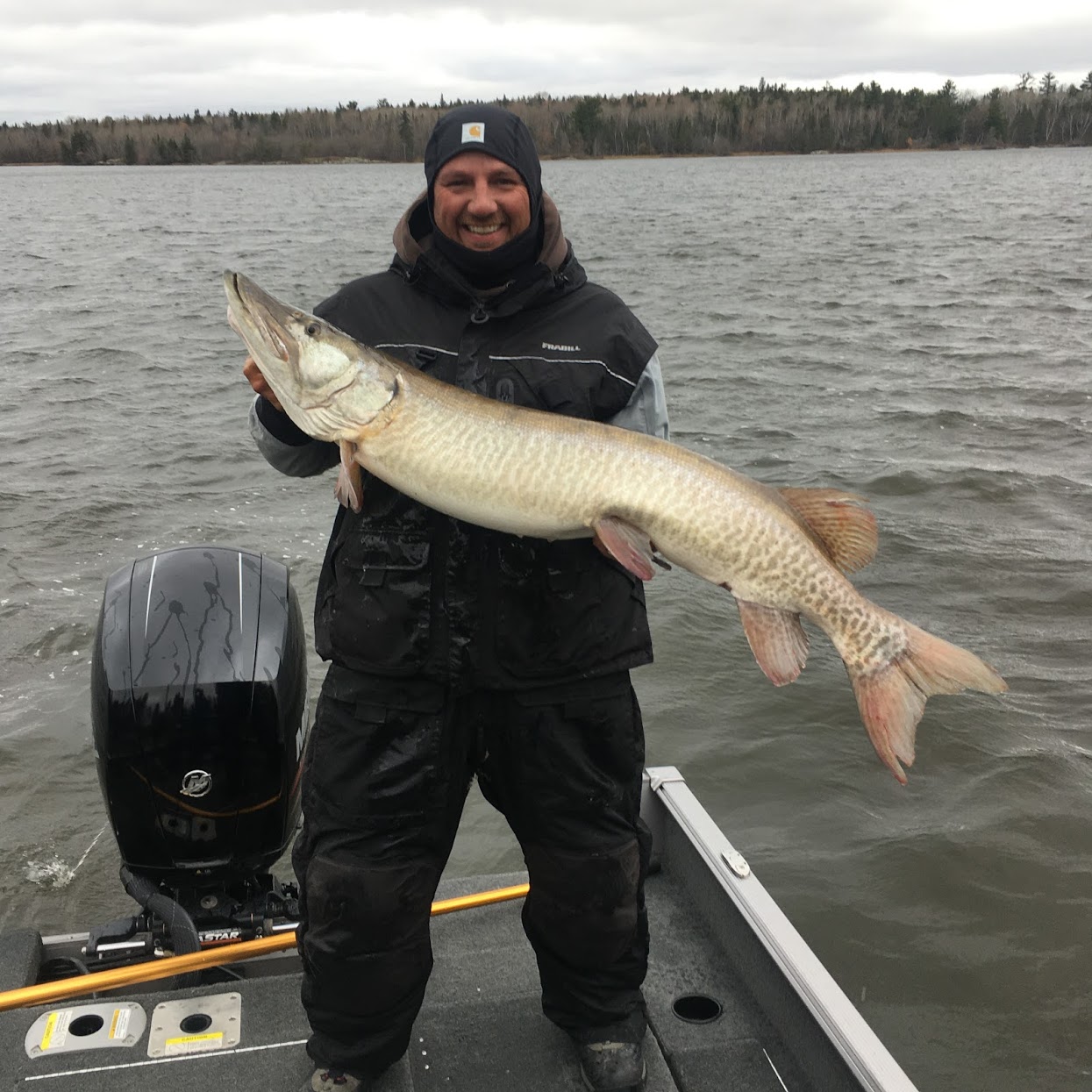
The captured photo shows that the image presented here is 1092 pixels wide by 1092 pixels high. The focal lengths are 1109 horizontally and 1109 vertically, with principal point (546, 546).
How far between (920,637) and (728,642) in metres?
5.01

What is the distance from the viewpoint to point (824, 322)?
17766 mm

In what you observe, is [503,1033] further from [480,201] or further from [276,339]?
[480,201]

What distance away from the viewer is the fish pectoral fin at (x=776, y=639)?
8.88 ft

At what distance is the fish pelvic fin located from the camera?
253cm

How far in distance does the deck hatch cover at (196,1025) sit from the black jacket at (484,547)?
3.45 ft

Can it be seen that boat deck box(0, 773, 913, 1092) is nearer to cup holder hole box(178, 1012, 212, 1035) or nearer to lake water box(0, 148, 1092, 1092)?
cup holder hole box(178, 1012, 212, 1035)

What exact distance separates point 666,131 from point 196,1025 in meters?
106

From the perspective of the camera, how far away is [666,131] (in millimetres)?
100812

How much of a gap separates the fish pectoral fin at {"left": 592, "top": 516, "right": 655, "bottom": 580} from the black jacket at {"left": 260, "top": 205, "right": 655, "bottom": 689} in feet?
0.44

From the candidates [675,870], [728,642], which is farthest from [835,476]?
[675,870]

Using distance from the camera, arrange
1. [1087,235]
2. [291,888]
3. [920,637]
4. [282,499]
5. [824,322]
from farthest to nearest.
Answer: [1087,235], [824,322], [282,499], [291,888], [920,637]

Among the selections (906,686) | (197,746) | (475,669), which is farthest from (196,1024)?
(906,686)

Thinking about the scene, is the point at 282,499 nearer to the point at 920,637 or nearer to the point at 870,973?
the point at 870,973

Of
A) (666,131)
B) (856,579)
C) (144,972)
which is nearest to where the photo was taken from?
(144,972)
